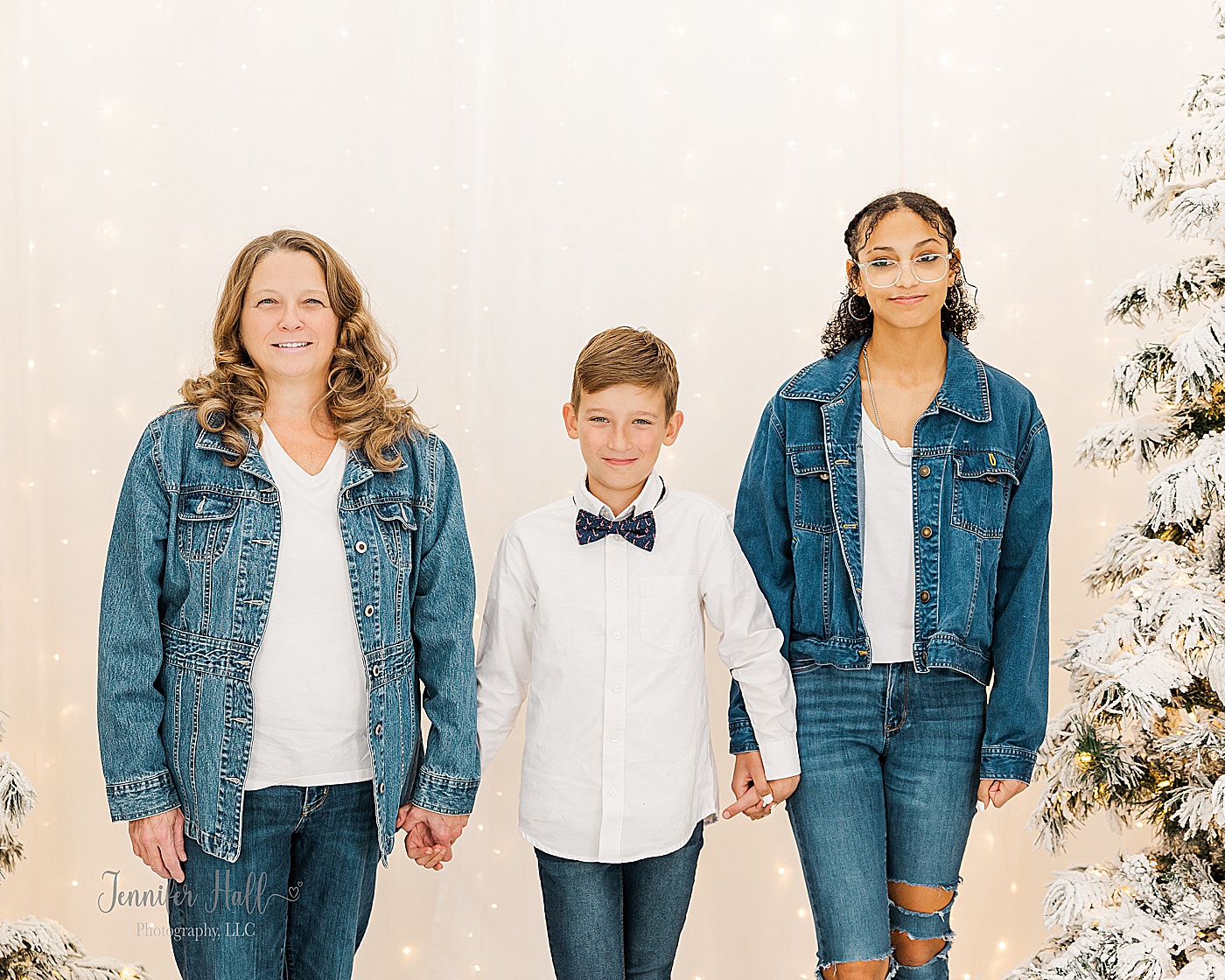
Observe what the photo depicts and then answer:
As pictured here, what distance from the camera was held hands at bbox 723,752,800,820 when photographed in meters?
1.67

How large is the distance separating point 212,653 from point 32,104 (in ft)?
4.68

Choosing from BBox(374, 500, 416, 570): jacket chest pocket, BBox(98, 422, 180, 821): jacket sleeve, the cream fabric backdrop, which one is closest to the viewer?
BBox(98, 422, 180, 821): jacket sleeve

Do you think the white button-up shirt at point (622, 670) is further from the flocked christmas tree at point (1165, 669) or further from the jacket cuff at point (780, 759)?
the flocked christmas tree at point (1165, 669)

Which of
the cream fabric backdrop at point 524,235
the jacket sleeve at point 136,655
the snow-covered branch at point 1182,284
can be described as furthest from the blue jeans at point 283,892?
the snow-covered branch at point 1182,284

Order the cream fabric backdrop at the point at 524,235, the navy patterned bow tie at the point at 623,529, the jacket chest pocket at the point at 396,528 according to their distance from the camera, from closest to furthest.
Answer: the jacket chest pocket at the point at 396,528, the navy patterned bow tie at the point at 623,529, the cream fabric backdrop at the point at 524,235

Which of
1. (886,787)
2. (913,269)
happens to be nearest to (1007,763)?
(886,787)

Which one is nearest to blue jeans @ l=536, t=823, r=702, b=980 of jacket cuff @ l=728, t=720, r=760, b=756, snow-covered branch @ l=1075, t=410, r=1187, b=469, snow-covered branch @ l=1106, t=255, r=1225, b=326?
jacket cuff @ l=728, t=720, r=760, b=756

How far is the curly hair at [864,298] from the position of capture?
1.69 metres

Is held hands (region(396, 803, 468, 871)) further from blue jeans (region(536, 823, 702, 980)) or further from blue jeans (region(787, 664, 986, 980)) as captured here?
blue jeans (region(787, 664, 986, 980))

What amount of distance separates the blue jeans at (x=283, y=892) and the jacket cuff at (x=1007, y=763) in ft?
3.03

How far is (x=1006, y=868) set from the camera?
2.37m

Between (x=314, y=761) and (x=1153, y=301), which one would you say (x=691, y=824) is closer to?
(x=314, y=761)

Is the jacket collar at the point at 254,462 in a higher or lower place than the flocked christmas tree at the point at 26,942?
higher

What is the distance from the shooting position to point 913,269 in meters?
1.67
